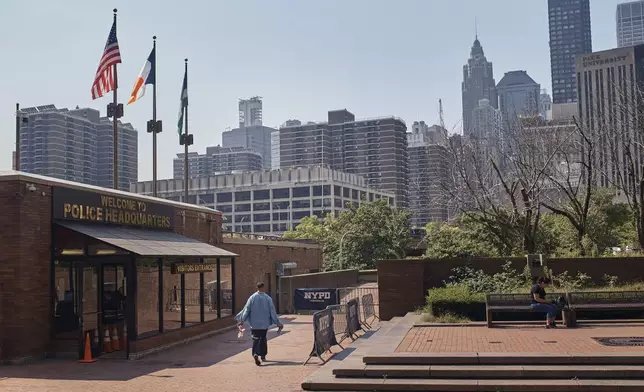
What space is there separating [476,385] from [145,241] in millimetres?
10282

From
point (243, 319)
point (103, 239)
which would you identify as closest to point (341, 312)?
point (243, 319)

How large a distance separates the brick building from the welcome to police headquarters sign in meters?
0.03

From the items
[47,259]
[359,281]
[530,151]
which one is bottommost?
[359,281]

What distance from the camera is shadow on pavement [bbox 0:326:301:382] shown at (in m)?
13.9

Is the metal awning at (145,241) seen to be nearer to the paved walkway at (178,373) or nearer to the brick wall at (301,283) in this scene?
the paved walkway at (178,373)

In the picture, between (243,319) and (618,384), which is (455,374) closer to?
(618,384)

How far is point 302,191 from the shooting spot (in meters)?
142

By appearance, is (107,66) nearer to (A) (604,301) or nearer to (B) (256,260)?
(B) (256,260)

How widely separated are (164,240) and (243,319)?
598cm

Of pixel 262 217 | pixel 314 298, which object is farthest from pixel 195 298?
pixel 262 217

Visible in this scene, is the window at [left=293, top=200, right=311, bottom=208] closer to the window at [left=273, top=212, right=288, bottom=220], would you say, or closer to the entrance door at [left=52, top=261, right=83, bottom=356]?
the window at [left=273, top=212, right=288, bottom=220]

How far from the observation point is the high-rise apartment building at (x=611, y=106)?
101 feet

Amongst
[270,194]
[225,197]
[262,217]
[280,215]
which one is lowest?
[262,217]

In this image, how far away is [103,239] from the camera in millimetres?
16625
